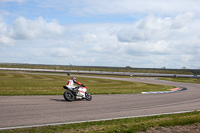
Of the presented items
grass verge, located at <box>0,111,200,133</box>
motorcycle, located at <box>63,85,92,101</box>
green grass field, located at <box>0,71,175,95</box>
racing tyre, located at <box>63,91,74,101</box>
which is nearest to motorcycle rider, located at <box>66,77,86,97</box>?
motorcycle, located at <box>63,85,92,101</box>

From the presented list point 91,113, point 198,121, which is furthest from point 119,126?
point 198,121

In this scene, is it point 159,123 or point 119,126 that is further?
point 159,123

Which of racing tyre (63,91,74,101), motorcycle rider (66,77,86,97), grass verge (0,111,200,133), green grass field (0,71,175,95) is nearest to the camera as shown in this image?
grass verge (0,111,200,133)

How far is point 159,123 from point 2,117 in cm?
647

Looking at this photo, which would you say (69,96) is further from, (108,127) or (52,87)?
(52,87)

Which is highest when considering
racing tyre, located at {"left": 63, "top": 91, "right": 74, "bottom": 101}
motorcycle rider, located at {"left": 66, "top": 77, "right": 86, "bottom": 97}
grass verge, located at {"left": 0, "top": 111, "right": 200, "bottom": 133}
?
motorcycle rider, located at {"left": 66, "top": 77, "right": 86, "bottom": 97}

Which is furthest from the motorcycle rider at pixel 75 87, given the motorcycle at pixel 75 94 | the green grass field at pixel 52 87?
the green grass field at pixel 52 87

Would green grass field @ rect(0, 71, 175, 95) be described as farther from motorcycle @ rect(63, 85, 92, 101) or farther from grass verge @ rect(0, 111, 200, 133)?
grass verge @ rect(0, 111, 200, 133)

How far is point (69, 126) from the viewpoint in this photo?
347 inches

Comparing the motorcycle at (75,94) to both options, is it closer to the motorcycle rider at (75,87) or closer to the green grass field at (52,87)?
the motorcycle rider at (75,87)

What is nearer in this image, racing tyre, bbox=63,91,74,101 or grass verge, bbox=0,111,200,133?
grass verge, bbox=0,111,200,133

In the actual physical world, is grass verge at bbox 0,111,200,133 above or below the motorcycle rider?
below

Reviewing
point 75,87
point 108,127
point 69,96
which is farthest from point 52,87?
point 108,127

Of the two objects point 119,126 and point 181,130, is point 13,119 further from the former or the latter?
point 181,130
